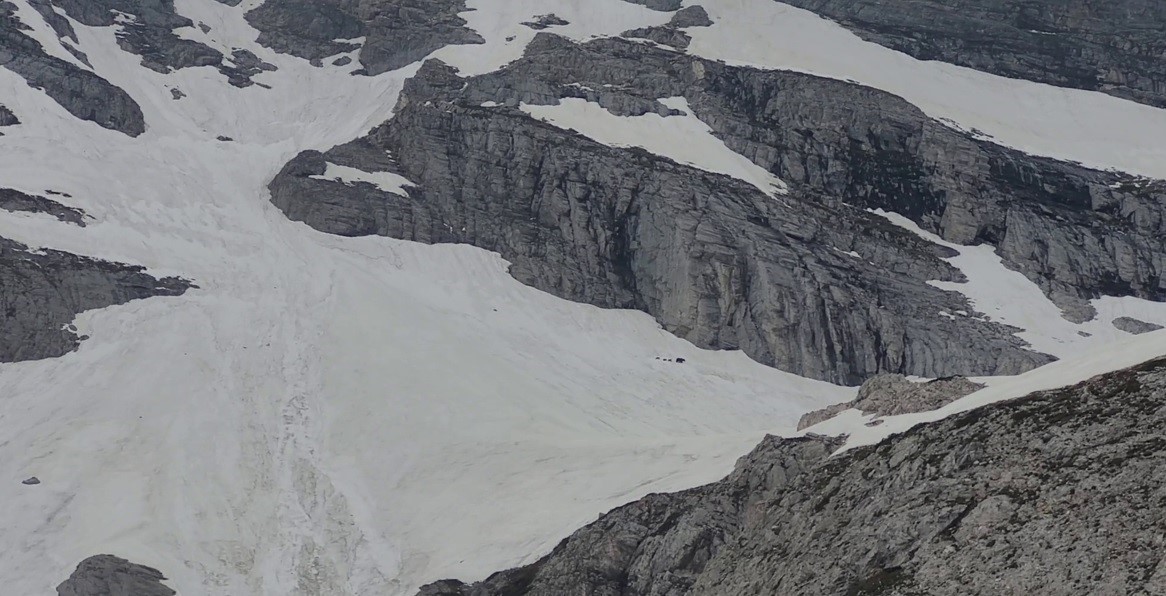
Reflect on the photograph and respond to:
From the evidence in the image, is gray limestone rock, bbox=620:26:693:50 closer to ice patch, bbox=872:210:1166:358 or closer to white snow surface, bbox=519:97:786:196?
white snow surface, bbox=519:97:786:196

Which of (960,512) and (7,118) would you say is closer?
(960,512)

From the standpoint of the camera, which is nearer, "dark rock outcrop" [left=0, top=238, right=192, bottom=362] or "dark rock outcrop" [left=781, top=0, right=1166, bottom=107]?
"dark rock outcrop" [left=0, top=238, right=192, bottom=362]

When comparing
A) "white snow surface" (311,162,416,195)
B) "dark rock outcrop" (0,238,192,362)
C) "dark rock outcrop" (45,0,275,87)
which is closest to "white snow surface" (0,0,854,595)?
"white snow surface" (311,162,416,195)

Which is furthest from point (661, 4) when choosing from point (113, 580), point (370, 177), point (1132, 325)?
point (113, 580)

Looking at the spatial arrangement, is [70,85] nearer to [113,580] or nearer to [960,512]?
[113,580]

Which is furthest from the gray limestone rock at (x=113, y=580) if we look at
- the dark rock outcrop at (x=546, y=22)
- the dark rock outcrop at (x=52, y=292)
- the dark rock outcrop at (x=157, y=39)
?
the dark rock outcrop at (x=157, y=39)
